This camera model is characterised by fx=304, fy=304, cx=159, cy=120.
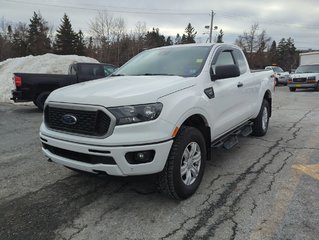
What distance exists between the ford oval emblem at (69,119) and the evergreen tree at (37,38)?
2022 inches

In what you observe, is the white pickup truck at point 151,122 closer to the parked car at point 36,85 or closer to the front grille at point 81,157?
the front grille at point 81,157

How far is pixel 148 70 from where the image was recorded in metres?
4.45

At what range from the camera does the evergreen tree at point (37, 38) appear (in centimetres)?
5066

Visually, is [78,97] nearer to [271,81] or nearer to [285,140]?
[285,140]

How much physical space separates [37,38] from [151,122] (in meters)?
54.6

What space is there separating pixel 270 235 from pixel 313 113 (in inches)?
331

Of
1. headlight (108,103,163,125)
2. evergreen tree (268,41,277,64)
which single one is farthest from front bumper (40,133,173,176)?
evergreen tree (268,41,277,64)

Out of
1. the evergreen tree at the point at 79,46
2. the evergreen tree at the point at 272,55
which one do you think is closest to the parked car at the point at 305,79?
the evergreen tree at the point at 79,46

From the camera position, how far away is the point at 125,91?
3240 mm

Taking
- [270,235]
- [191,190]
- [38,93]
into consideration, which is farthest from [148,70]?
[38,93]

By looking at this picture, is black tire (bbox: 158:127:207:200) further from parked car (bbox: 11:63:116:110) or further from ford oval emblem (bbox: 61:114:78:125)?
parked car (bbox: 11:63:116:110)

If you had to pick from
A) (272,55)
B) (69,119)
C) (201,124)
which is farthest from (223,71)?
(272,55)

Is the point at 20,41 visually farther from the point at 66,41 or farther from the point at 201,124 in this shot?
the point at 201,124

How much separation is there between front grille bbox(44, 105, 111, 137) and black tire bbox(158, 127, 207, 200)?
777 millimetres
